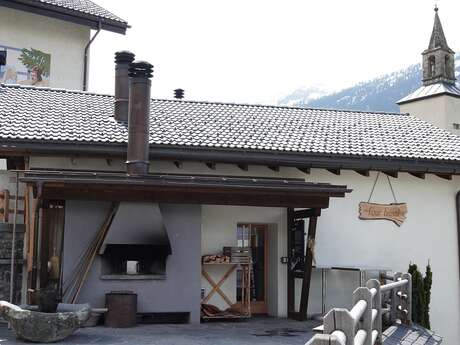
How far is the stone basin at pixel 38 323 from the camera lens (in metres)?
8.50

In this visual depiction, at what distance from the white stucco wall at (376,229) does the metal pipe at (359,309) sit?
6.12 m

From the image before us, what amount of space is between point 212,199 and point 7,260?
158 inches

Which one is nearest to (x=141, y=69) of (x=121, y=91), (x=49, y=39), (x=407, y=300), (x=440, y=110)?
(x=121, y=91)

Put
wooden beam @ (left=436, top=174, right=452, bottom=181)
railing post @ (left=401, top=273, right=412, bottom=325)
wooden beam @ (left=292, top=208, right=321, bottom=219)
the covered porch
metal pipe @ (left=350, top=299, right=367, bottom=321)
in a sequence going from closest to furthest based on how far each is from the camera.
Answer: metal pipe @ (left=350, top=299, right=367, bottom=321) → the covered porch → railing post @ (left=401, top=273, right=412, bottom=325) → wooden beam @ (left=292, top=208, right=321, bottom=219) → wooden beam @ (left=436, top=174, right=452, bottom=181)

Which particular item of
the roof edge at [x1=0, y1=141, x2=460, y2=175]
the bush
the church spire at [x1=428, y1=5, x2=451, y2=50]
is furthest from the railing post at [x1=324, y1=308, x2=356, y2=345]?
the church spire at [x1=428, y1=5, x2=451, y2=50]

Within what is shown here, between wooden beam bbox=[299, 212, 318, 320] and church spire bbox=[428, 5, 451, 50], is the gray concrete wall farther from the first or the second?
church spire bbox=[428, 5, 451, 50]

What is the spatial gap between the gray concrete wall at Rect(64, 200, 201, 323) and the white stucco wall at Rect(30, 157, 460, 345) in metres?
1.34

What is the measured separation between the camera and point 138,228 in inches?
432

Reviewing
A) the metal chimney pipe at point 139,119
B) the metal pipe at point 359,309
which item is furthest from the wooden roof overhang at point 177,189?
the metal pipe at point 359,309

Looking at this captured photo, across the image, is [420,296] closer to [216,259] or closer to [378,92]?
[216,259]

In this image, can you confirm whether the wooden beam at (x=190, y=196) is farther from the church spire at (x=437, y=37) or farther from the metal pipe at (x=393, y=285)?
the church spire at (x=437, y=37)

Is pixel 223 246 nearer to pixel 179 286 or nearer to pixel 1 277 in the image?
pixel 179 286

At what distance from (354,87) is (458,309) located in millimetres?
185273

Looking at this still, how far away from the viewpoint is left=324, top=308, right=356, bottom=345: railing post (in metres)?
4.84
